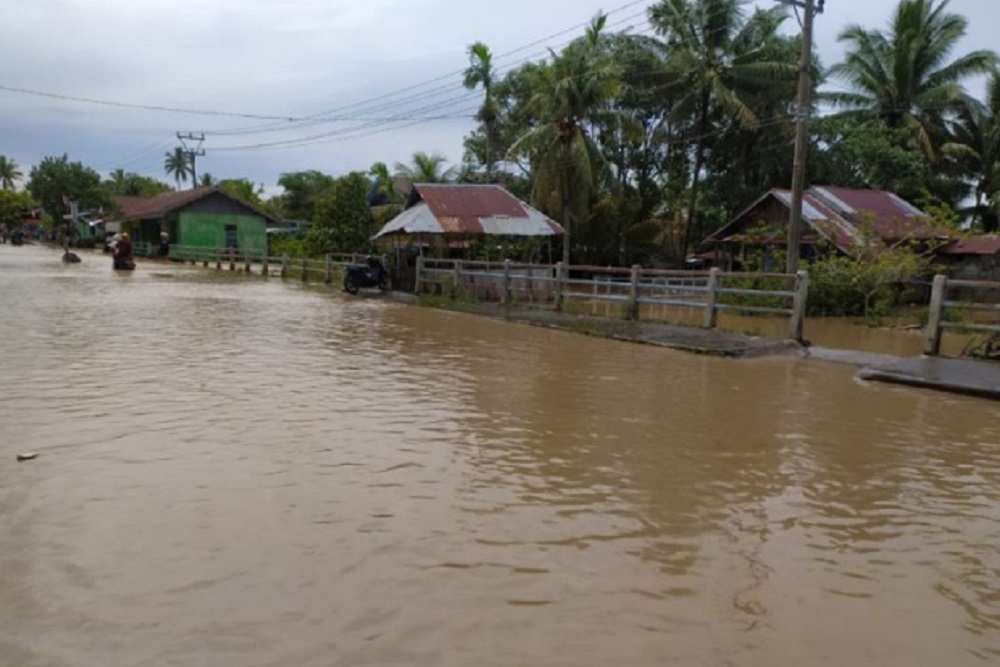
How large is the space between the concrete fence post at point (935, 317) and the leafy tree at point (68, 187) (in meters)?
65.3

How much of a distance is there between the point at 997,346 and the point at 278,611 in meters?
11.4

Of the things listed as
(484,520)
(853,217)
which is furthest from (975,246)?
(484,520)

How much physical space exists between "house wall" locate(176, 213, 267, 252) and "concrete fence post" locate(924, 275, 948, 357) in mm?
39875

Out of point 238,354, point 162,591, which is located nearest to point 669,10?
point 238,354

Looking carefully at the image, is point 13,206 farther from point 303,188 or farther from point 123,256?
point 123,256

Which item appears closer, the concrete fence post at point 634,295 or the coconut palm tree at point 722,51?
the concrete fence post at point 634,295

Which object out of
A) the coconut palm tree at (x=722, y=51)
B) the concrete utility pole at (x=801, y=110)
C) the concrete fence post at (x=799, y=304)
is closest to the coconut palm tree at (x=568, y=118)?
the coconut palm tree at (x=722, y=51)

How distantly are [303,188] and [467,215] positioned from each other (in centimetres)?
4037

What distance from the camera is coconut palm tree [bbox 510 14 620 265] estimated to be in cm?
2670

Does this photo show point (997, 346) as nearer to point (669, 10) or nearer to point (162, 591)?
point (162, 591)

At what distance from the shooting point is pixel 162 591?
11.8ft

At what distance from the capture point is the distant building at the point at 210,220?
46.5 metres

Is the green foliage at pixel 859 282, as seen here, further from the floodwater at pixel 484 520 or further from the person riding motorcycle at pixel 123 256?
the person riding motorcycle at pixel 123 256

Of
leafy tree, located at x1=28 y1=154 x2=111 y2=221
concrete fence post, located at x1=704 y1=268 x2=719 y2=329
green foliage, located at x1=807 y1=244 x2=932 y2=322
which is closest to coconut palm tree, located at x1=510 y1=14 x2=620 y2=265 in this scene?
green foliage, located at x1=807 y1=244 x2=932 y2=322
